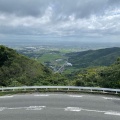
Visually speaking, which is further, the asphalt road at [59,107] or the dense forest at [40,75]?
the dense forest at [40,75]

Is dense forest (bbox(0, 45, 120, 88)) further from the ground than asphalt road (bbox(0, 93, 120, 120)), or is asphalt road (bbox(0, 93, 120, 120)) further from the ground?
dense forest (bbox(0, 45, 120, 88))

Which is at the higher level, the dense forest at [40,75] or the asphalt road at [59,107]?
the dense forest at [40,75]

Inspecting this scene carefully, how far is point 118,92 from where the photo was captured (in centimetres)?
2306

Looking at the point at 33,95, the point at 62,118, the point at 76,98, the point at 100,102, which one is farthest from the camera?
the point at 33,95

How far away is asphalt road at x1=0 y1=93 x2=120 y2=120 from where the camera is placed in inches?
629

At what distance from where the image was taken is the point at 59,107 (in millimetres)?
18094

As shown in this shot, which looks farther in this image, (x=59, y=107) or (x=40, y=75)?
(x=40, y=75)

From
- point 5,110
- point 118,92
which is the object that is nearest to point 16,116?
point 5,110

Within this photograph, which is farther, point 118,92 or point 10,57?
point 10,57

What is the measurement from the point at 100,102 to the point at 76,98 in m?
2.26

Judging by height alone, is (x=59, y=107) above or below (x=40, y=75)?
below

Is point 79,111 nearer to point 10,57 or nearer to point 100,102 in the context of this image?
point 100,102

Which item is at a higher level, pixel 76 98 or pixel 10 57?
pixel 10 57

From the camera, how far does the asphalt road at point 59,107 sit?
16.0 meters
